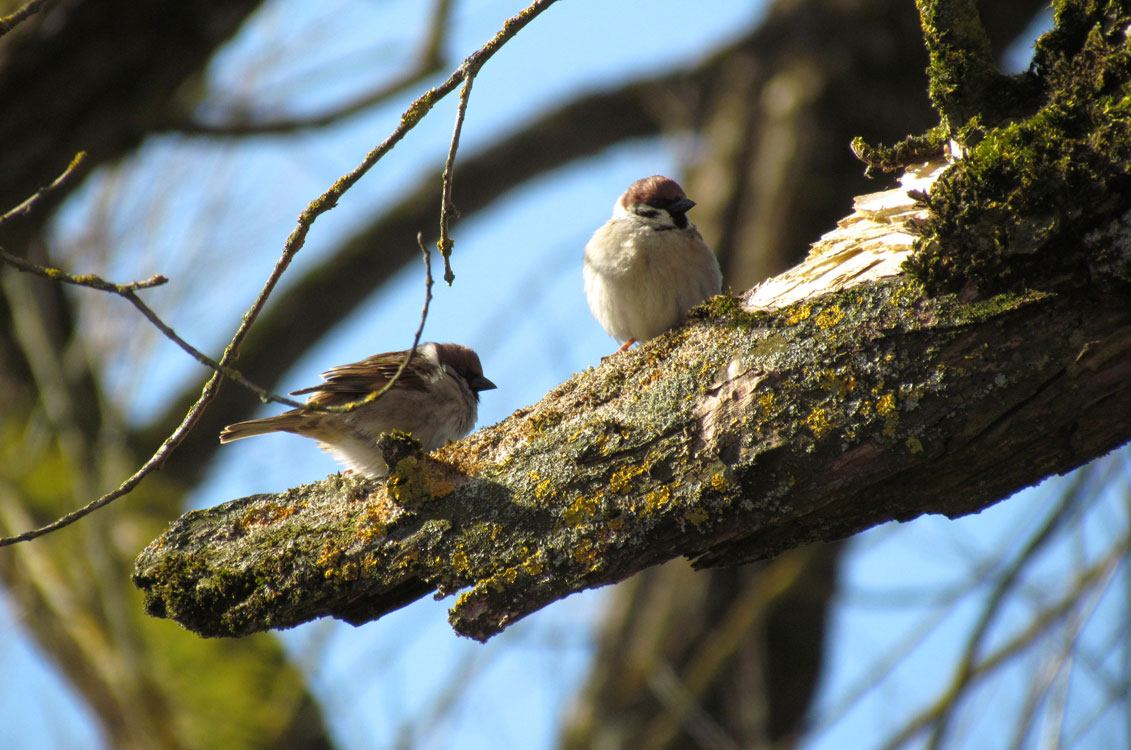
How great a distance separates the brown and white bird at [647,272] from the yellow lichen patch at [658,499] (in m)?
1.72

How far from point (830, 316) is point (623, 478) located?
55 cm

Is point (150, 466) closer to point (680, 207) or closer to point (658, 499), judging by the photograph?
point (658, 499)

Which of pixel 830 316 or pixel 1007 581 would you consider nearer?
pixel 830 316

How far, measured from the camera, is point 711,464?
206cm

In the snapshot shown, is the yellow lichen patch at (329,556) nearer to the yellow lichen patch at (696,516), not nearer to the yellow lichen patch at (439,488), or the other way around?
the yellow lichen patch at (439,488)

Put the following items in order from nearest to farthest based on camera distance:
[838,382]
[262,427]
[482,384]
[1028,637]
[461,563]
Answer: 1. [838,382]
2. [461,563]
3. [262,427]
4. [1028,637]
5. [482,384]

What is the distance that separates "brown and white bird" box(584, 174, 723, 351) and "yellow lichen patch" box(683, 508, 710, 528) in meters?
1.76

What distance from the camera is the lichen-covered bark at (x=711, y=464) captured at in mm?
1896

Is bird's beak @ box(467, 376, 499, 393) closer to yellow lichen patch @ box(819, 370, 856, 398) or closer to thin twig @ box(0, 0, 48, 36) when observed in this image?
yellow lichen patch @ box(819, 370, 856, 398)

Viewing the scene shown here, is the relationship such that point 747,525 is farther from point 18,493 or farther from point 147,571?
point 18,493

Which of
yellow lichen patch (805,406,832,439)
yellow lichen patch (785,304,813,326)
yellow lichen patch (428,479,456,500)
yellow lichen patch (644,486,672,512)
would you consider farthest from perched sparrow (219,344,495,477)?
yellow lichen patch (805,406,832,439)

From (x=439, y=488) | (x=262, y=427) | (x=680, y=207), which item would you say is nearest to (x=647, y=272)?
(x=680, y=207)

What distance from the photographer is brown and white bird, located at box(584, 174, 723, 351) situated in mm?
3838

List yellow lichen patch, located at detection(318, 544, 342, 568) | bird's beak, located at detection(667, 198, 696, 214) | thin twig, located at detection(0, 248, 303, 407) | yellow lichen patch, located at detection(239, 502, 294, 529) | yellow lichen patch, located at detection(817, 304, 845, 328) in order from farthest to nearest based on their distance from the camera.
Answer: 1. bird's beak, located at detection(667, 198, 696, 214)
2. yellow lichen patch, located at detection(239, 502, 294, 529)
3. yellow lichen patch, located at detection(318, 544, 342, 568)
4. yellow lichen patch, located at detection(817, 304, 845, 328)
5. thin twig, located at detection(0, 248, 303, 407)
